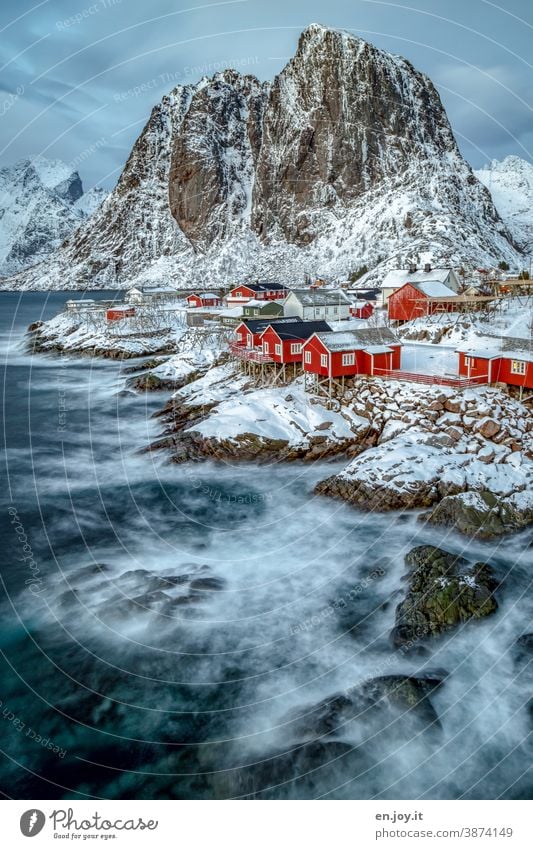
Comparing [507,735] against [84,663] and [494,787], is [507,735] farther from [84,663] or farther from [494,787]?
[84,663]

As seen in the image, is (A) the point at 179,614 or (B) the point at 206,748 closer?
(B) the point at 206,748

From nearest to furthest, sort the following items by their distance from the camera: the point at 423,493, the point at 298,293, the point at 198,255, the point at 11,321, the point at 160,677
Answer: the point at 160,677, the point at 423,493, the point at 298,293, the point at 11,321, the point at 198,255

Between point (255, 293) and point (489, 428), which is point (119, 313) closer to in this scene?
point (255, 293)

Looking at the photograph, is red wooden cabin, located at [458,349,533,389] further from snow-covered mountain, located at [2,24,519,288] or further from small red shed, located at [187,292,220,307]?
snow-covered mountain, located at [2,24,519,288]

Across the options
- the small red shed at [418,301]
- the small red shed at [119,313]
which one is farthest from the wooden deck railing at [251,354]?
the small red shed at [119,313]

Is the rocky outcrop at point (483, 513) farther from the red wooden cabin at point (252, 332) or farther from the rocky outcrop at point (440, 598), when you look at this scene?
the red wooden cabin at point (252, 332)

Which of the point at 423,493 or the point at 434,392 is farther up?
the point at 434,392

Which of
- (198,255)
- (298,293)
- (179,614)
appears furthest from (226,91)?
(179,614)
